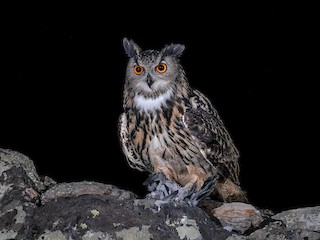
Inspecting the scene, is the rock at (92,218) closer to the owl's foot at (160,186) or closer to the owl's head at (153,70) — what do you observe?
the owl's foot at (160,186)

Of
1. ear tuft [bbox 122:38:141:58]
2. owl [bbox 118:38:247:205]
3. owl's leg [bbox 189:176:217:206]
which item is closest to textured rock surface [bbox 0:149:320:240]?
owl's leg [bbox 189:176:217:206]

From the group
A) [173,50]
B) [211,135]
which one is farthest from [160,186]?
[173,50]

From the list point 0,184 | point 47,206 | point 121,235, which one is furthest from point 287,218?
point 0,184

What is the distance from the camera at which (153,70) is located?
3.22 meters

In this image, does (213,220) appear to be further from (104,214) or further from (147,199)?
(104,214)

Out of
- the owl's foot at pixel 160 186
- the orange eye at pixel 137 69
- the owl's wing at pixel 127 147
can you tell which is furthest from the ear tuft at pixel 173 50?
the owl's foot at pixel 160 186

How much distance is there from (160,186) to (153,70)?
56cm

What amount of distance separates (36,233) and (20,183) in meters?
0.34

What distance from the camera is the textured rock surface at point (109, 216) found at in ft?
8.81

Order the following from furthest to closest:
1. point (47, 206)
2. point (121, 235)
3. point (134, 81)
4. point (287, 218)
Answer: point (134, 81)
point (287, 218)
point (47, 206)
point (121, 235)

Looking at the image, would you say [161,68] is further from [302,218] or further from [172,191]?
[302,218]

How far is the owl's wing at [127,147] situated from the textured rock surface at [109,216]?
49 centimetres

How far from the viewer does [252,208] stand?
3062mm

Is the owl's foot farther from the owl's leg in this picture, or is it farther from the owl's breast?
the owl's breast
